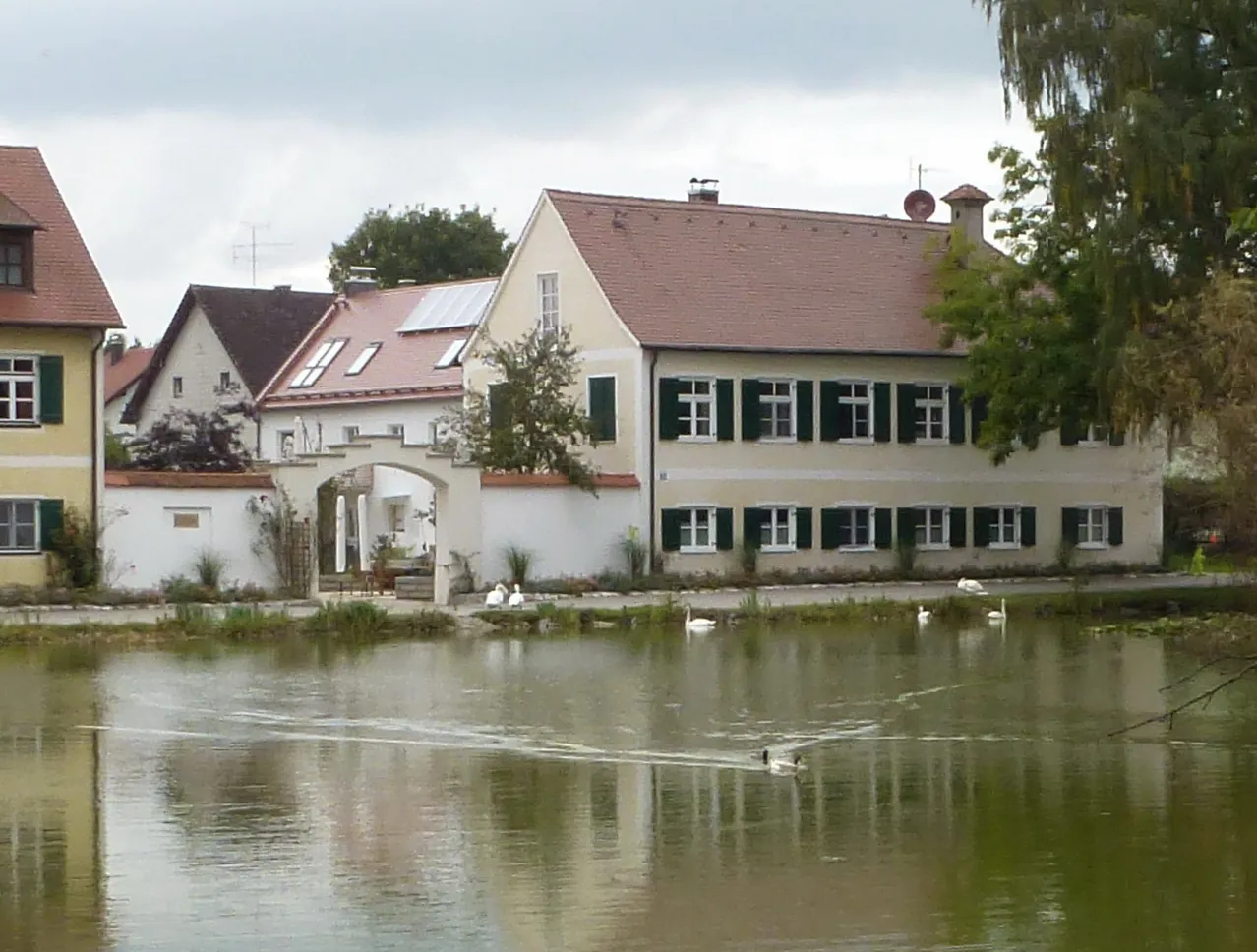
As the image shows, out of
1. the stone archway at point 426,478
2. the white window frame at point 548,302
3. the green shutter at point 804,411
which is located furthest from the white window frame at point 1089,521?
the stone archway at point 426,478

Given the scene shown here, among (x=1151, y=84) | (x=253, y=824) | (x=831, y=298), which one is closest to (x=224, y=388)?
(x=831, y=298)

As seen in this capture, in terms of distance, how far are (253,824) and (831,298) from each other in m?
34.1

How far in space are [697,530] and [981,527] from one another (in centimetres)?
707

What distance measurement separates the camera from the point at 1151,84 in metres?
36.0

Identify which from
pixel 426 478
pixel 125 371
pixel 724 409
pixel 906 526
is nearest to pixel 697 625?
pixel 426 478

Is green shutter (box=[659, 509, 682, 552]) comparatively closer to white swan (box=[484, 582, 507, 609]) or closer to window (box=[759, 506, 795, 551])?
window (box=[759, 506, 795, 551])

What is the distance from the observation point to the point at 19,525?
3897cm

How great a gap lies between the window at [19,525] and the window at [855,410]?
1620 centimetres

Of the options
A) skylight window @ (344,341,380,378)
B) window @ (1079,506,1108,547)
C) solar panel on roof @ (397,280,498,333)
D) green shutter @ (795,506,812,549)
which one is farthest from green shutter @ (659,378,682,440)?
skylight window @ (344,341,380,378)

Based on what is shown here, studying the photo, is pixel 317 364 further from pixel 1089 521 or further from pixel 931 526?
pixel 1089 521

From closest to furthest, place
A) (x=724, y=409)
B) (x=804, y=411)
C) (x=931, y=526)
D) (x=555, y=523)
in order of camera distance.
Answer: (x=555, y=523)
(x=724, y=409)
(x=804, y=411)
(x=931, y=526)

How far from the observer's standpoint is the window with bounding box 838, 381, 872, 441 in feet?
155

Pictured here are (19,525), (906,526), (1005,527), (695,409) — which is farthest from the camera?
(1005,527)

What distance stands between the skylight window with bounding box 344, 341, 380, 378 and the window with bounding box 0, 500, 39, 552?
16.7m
